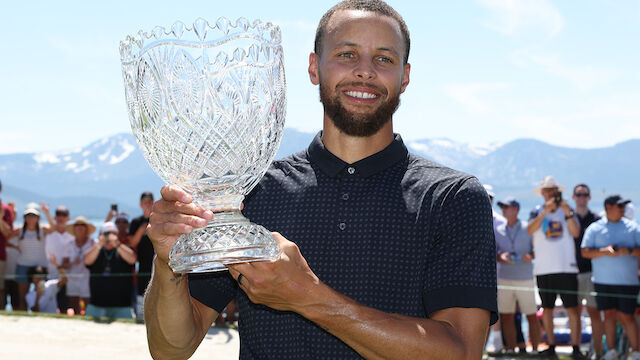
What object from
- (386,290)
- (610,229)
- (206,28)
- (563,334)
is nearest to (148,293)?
(386,290)

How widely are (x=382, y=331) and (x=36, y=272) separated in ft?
28.0

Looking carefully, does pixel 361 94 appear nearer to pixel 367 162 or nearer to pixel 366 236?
pixel 367 162

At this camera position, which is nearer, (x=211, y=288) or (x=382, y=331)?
(x=382, y=331)

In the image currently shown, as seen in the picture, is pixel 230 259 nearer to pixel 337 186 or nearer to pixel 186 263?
pixel 186 263

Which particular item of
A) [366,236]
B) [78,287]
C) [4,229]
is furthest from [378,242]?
[4,229]

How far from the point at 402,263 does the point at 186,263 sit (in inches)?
24.4

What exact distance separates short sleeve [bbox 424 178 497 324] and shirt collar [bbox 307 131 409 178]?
210 mm

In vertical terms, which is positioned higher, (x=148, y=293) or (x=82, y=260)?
(x=148, y=293)

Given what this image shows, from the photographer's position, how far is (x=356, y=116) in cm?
189

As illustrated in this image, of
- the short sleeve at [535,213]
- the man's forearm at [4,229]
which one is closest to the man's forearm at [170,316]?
the short sleeve at [535,213]

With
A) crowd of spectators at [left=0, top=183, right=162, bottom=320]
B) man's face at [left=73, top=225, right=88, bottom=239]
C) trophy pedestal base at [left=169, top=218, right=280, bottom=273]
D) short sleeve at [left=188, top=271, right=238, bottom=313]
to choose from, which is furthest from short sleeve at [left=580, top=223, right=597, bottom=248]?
trophy pedestal base at [left=169, top=218, right=280, bottom=273]

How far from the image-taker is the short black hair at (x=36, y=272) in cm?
912

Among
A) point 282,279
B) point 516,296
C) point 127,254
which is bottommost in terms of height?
point 516,296

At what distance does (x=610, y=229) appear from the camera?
682cm
